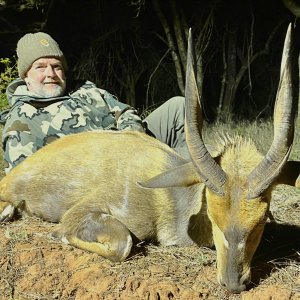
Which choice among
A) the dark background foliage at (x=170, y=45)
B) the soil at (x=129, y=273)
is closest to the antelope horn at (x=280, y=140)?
the soil at (x=129, y=273)

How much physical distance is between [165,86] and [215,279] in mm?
9518

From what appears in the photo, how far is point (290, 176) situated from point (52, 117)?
263 centimetres

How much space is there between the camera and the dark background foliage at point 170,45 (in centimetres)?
1227

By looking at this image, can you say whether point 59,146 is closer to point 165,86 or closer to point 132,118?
point 132,118

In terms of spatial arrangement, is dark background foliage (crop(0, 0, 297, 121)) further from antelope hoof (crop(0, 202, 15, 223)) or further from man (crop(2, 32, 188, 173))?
antelope hoof (crop(0, 202, 15, 223))

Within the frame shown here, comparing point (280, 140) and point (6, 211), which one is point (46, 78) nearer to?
point (6, 211)

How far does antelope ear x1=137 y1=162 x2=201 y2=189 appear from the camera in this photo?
4027mm

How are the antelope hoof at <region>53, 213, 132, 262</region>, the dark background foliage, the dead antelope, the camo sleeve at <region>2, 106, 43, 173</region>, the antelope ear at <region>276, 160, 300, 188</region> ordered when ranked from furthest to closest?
the dark background foliage
the camo sleeve at <region>2, 106, 43, 173</region>
the antelope hoof at <region>53, 213, 132, 262</region>
the antelope ear at <region>276, 160, 300, 188</region>
the dead antelope

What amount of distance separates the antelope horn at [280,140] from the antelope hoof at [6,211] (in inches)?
87.2

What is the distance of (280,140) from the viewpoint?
3.67 meters

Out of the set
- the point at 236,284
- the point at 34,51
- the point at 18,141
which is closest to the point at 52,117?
the point at 18,141

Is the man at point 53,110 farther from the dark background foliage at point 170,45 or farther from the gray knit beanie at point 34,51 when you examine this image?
the dark background foliage at point 170,45

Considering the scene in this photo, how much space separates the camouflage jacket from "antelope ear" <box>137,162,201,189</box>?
5.99 ft

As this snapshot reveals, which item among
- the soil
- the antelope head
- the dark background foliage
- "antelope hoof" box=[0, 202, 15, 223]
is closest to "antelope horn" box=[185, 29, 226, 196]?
the antelope head
